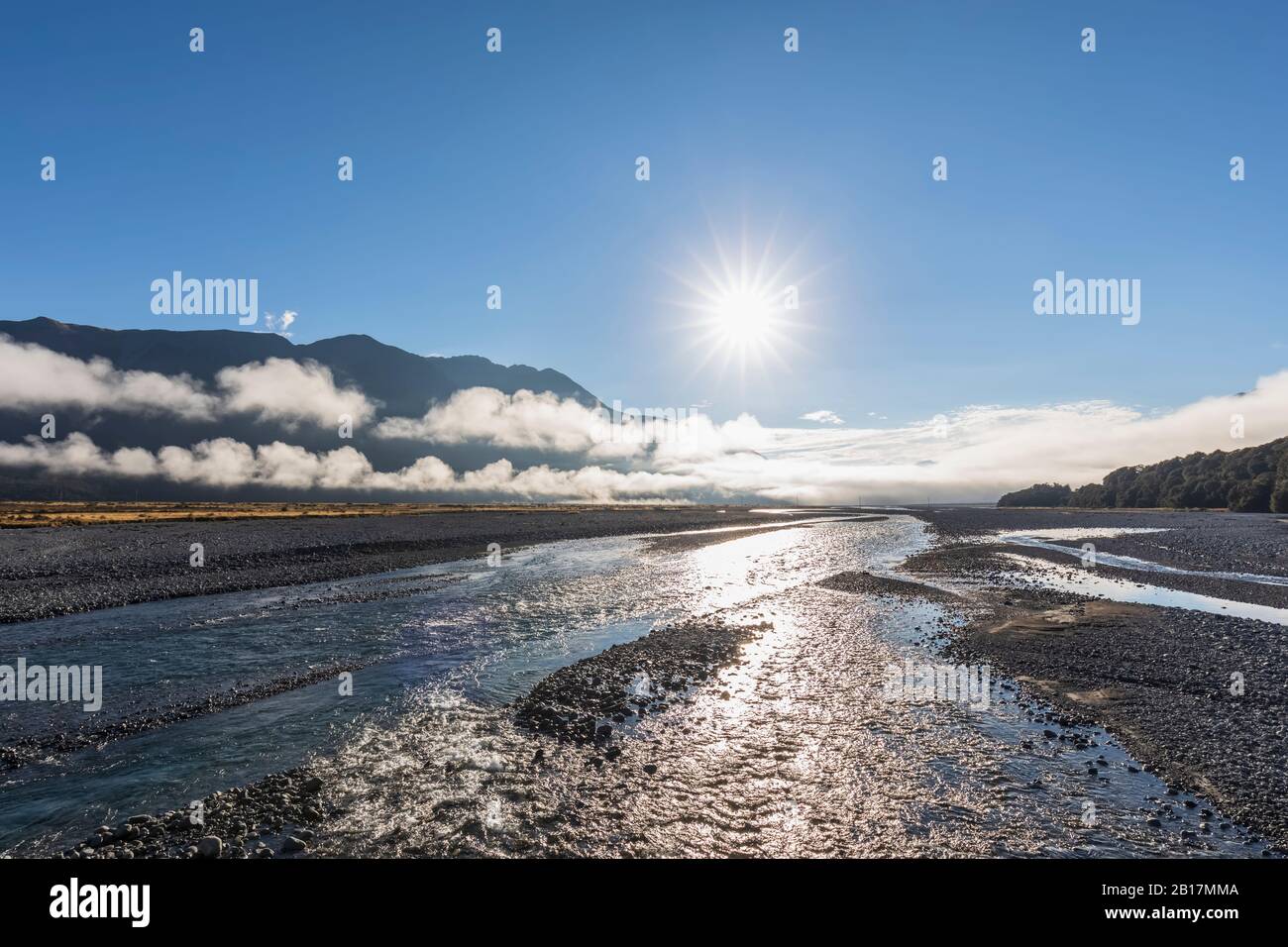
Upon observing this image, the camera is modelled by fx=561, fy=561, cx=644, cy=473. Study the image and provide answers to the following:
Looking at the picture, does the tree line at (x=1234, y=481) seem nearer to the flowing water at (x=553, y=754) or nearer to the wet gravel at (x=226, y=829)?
the flowing water at (x=553, y=754)

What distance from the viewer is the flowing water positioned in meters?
9.68

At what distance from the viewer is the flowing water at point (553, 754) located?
9.68 m

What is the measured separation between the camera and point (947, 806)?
10469 mm
